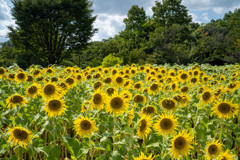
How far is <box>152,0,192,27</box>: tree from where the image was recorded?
34312mm

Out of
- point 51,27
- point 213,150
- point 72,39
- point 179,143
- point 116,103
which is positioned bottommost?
point 213,150

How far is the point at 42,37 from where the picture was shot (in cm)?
2525

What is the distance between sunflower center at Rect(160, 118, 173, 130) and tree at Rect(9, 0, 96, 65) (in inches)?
901

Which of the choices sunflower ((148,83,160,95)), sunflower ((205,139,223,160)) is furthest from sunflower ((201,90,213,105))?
sunflower ((205,139,223,160))

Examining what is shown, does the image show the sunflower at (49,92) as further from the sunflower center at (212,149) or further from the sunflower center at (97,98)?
the sunflower center at (212,149)

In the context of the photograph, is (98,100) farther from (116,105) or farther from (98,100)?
(116,105)

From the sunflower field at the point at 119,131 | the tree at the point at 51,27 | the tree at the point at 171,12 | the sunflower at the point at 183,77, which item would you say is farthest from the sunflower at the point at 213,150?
the tree at the point at 171,12

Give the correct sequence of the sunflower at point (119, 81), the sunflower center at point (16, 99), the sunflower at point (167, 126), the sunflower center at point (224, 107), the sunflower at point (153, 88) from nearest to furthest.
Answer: the sunflower at point (167, 126)
the sunflower center at point (224, 107)
the sunflower center at point (16, 99)
the sunflower at point (153, 88)
the sunflower at point (119, 81)

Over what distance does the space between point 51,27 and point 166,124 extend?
941 inches

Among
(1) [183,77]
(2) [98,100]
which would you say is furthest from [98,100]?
(1) [183,77]

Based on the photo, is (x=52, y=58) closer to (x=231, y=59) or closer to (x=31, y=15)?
(x=31, y=15)

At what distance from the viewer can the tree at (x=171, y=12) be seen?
3431 centimetres

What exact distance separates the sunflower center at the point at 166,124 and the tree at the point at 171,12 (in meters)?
34.3

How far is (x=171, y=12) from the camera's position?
35000 millimetres
